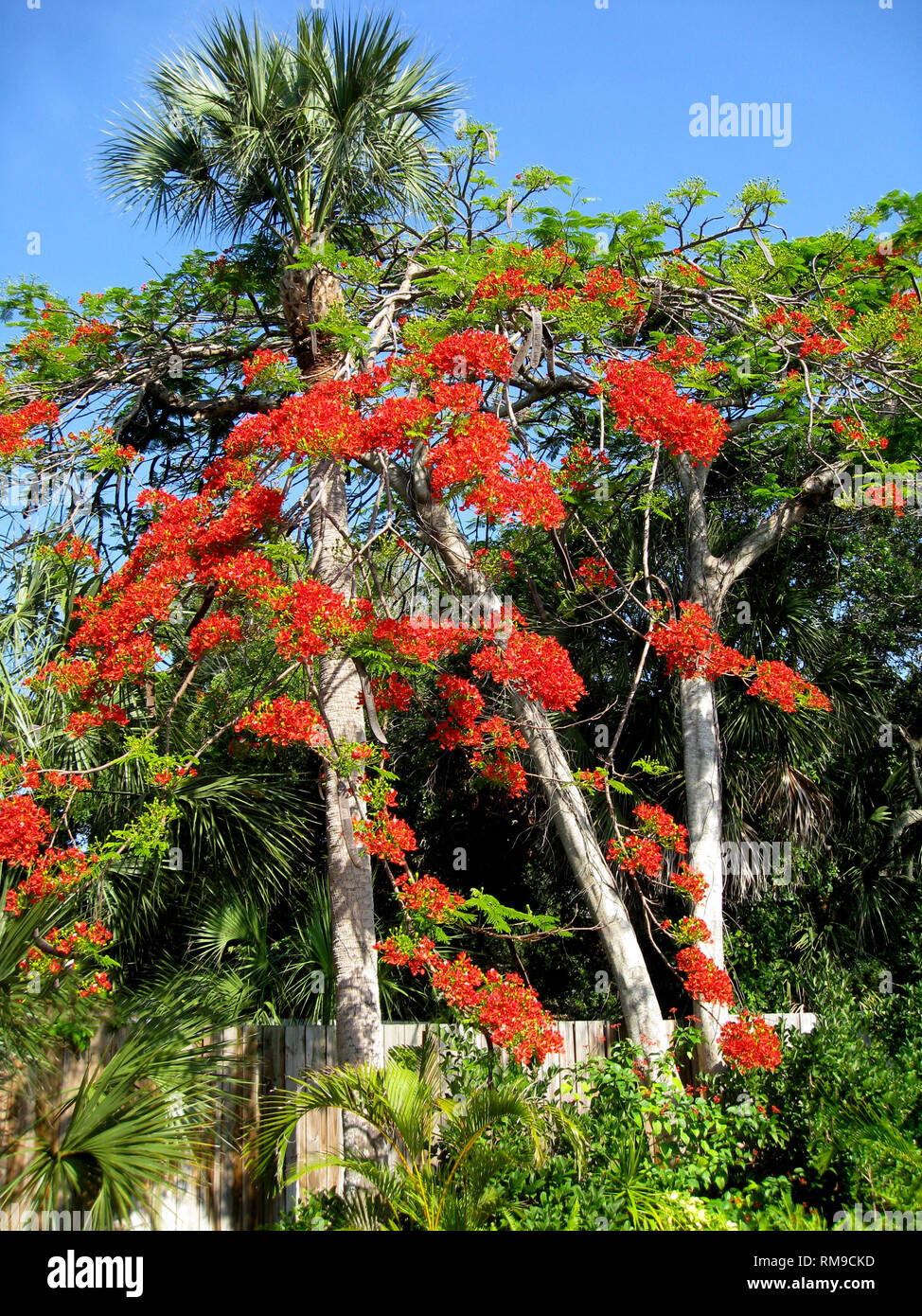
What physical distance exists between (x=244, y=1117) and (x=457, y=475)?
3.85 meters

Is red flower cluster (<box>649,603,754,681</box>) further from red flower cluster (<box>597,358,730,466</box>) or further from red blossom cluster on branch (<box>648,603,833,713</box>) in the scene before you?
red flower cluster (<box>597,358,730,466</box>)

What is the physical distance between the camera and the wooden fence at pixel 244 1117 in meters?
4.51

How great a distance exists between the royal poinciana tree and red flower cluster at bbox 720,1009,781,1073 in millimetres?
24

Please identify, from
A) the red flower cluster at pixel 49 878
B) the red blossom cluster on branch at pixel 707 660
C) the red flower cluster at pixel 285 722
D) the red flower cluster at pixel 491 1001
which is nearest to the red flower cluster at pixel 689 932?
the red flower cluster at pixel 491 1001

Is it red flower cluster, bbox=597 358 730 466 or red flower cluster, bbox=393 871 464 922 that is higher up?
red flower cluster, bbox=597 358 730 466

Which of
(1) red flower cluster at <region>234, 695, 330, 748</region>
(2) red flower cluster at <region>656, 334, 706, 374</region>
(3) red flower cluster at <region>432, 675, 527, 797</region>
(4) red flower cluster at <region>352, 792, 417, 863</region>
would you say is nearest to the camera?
(4) red flower cluster at <region>352, 792, 417, 863</region>

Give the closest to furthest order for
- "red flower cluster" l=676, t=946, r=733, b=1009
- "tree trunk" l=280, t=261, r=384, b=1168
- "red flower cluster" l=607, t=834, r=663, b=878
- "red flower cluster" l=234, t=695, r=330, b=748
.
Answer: "red flower cluster" l=234, t=695, r=330, b=748 < "tree trunk" l=280, t=261, r=384, b=1168 < "red flower cluster" l=676, t=946, r=733, b=1009 < "red flower cluster" l=607, t=834, r=663, b=878

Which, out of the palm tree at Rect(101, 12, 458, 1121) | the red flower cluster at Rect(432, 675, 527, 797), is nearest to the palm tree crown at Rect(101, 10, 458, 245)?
the palm tree at Rect(101, 12, 458, 1121)

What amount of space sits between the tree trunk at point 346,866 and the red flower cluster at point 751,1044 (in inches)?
81.4

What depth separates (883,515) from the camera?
9.24 m

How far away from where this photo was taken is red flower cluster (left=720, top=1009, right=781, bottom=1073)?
18.9 feet

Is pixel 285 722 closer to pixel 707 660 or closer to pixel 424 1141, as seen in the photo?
pixel 424 1141
